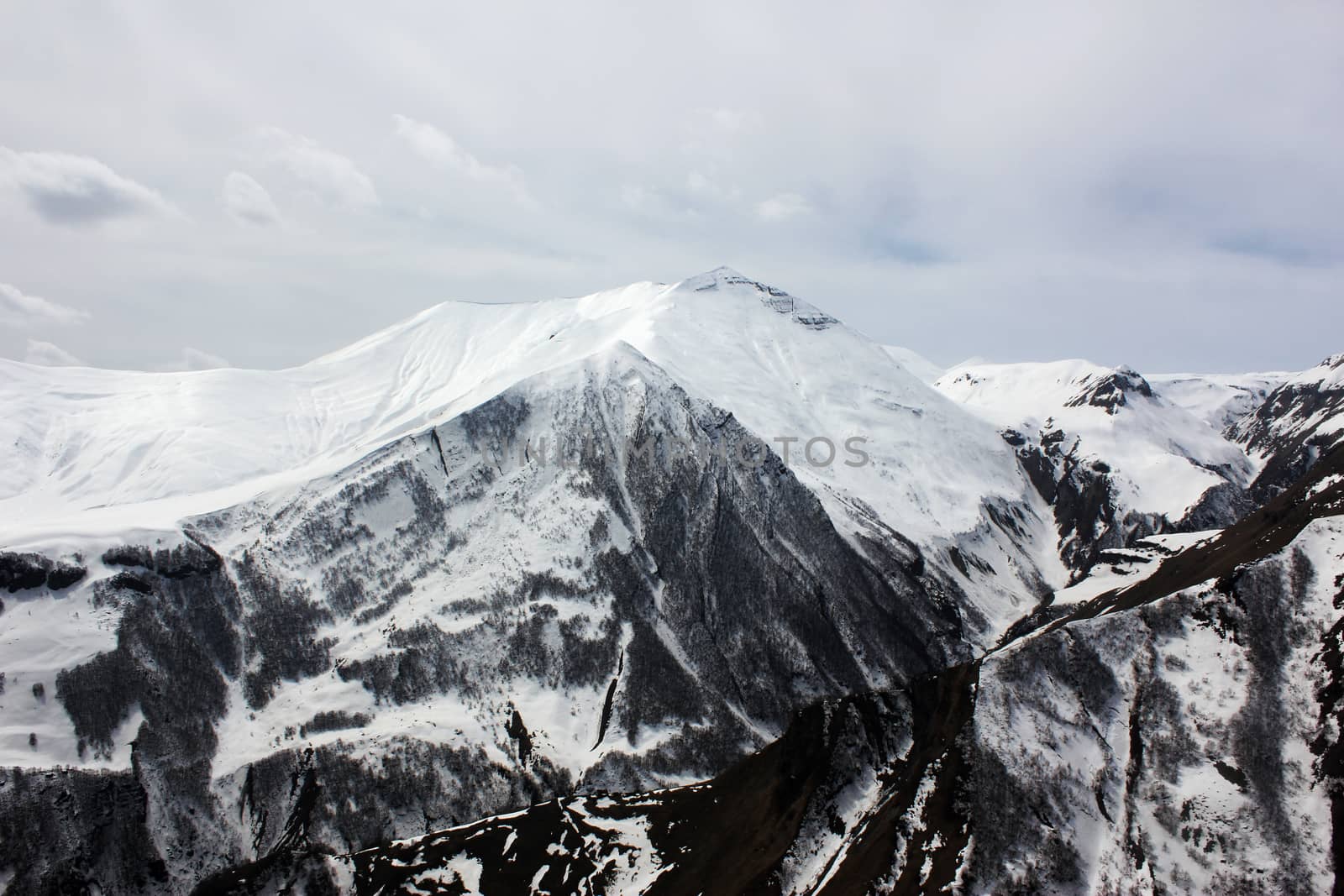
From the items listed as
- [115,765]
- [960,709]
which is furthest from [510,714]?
[960,709]

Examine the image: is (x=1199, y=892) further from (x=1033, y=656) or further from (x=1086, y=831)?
(x=1033, y=656)

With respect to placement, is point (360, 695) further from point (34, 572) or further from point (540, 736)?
point (34, 572)

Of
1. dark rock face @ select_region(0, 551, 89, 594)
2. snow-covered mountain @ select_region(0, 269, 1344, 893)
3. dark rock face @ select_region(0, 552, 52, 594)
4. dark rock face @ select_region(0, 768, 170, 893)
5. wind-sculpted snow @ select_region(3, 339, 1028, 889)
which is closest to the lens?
snow-covered mountain @ select_region(0, 269, 1344, 893)

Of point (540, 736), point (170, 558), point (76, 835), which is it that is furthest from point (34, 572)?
point (540, 736)

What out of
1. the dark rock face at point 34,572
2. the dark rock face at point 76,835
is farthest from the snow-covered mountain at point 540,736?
the dark rock face at point 34,572

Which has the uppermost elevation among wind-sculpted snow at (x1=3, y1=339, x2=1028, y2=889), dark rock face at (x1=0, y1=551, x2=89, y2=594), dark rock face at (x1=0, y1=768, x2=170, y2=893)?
dark rock face at (x1=0, y1=551, x2=89, y2=594)

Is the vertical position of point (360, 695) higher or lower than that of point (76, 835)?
higher

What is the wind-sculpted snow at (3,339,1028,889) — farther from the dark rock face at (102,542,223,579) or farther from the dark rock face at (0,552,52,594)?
the dark rock face at (0,552,52,594)

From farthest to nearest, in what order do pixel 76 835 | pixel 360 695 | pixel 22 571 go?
pixel 360 695, pixel 22 571, pixel 76 835

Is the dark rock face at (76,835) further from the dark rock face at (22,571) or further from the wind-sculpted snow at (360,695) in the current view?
the dark rock face at (22,571)

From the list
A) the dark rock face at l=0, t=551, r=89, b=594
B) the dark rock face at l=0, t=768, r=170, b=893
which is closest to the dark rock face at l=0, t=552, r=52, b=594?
the dark rock face at l=0, t=551, r=89, b=594

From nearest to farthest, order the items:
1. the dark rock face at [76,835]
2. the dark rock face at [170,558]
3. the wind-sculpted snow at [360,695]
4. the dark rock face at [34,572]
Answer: the dark rock face at [76,835], the wind-sculpted snow at [360,695], the dark rock face at [34,572], the dark rock face at [170,558]
